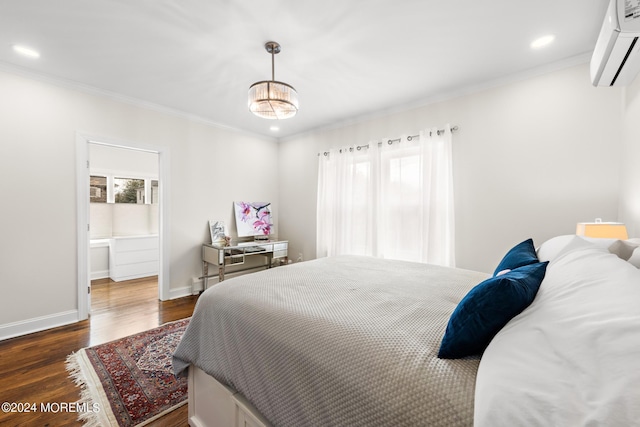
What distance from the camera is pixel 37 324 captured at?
8.81 feet

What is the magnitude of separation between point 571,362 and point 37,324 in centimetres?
411

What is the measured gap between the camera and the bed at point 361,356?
609mm

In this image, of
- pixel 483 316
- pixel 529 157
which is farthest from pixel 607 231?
pixel 483 316

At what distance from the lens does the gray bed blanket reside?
772 mm

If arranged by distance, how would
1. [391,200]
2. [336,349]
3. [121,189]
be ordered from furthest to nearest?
1. [121,189]
2. [391,200]
3. [336,349]

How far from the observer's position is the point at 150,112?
3.45 metres

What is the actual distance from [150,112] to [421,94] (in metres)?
3.46

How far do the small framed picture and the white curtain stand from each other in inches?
59.7

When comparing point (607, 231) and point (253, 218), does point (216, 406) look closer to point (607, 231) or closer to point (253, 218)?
point (607, 231)

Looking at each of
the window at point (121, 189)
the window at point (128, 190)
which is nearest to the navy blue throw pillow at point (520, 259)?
the window at point (121, 189)

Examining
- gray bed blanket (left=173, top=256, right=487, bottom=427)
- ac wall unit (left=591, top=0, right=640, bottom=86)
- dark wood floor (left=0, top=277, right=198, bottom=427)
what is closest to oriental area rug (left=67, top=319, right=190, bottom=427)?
dark wood floor (left=0, top=277, right=198, bottom=427)

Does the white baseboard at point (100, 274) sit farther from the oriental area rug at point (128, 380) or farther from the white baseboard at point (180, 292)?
the oriental area rug at point (128, 380)

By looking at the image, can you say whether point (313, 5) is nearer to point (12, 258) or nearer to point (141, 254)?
point (12, 258)

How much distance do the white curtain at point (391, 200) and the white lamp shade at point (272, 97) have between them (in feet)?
5.79
